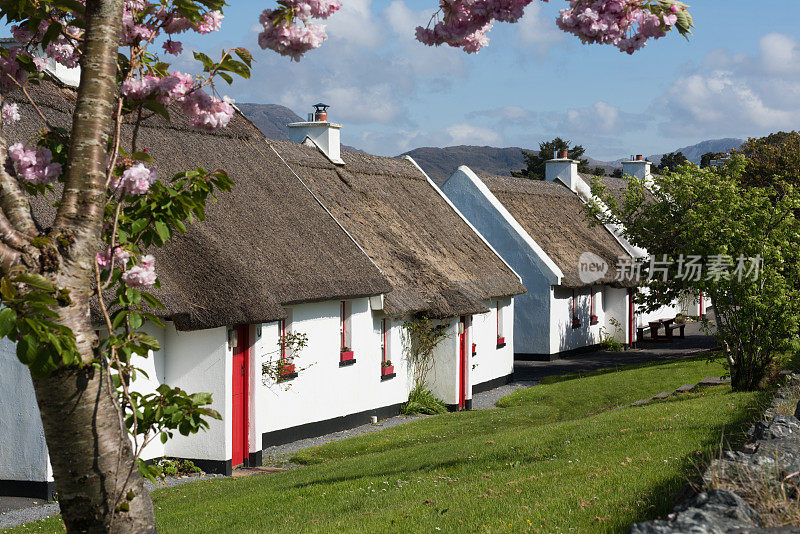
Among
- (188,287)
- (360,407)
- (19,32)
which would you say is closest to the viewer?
(19,32)

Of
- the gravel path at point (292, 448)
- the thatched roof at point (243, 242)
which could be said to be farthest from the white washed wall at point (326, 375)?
the thatched roof at point (243, 242)

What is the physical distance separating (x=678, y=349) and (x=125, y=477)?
30.2 metres

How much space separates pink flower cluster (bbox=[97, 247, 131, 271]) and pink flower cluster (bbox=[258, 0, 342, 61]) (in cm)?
149

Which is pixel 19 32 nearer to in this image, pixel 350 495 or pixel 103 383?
pixel 103 383

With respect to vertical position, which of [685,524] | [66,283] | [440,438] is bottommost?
[440,438]

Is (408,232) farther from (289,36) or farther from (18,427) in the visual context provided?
(289,36)

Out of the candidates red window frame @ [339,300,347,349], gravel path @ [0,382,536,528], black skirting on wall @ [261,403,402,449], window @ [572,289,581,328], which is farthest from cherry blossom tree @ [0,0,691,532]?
window @ [572,289,581,328]

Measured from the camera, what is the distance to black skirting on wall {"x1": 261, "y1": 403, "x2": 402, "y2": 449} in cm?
1571

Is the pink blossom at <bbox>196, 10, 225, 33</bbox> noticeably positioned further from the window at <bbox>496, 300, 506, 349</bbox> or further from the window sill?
the window at <bbox>496, 300, 506, 349</bbox>

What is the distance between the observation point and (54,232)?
4.38 meters

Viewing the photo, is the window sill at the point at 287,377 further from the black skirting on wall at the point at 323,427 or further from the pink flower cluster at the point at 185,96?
A: the pink flower cluster at the point at 185,96

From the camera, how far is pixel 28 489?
1147 cm

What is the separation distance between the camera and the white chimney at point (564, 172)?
3700 centimetres

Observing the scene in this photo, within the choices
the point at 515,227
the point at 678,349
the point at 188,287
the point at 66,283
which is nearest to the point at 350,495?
the point at 188,287
